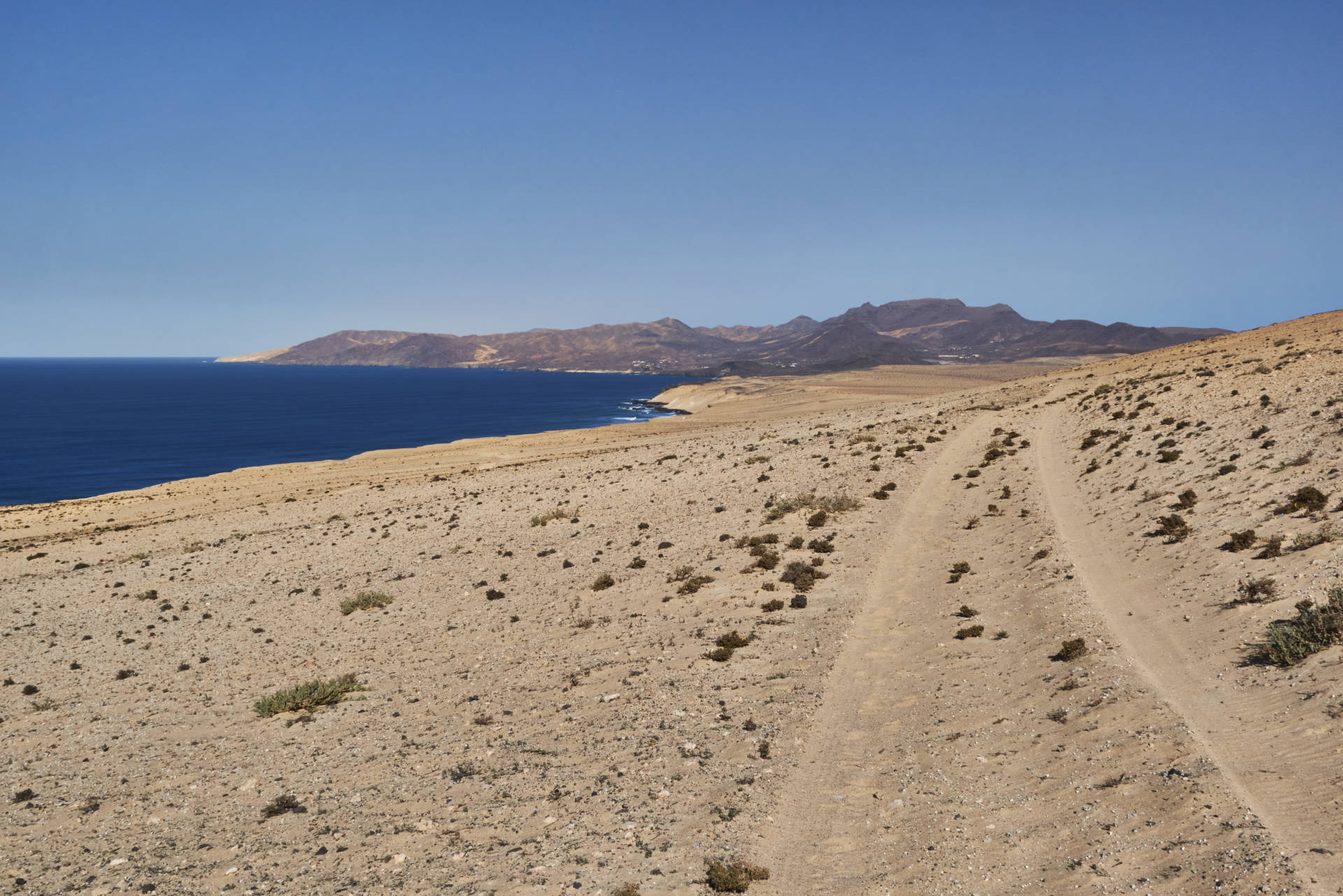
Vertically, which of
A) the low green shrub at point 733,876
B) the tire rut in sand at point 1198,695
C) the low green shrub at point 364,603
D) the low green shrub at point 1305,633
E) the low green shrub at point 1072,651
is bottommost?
the low green shrub at point 364,603

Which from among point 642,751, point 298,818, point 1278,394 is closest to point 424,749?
point 298,818

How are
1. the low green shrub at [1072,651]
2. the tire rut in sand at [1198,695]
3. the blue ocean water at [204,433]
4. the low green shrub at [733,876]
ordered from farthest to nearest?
the blue ocean water at [204,433] < the low green shrub at [1072,651] < the low green shrub at [733,876] < the tire rut in sand at [1198,695]

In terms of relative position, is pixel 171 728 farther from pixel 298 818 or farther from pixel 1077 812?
pixel 1077 812

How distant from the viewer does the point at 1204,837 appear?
902cm

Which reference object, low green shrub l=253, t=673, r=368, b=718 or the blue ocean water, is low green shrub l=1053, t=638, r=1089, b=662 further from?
the blue ocean water

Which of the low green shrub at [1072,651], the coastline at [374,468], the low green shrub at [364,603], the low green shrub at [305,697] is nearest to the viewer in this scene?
the low green shrub at [1072,651]

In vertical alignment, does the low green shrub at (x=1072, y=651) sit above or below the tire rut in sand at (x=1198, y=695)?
below

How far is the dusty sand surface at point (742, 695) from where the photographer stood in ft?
Answer: 32.9

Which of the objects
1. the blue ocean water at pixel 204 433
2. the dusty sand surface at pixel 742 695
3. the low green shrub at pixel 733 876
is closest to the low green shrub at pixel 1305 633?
the dusty sand surface at pixel 742 695

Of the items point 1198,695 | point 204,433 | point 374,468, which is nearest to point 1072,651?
point 1198,695

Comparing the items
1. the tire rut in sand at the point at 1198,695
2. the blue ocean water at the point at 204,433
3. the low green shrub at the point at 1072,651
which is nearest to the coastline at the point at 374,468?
the blue ocean water at the point at 204,433

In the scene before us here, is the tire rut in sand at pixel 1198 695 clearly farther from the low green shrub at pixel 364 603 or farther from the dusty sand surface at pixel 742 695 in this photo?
the low green shrub at pixel 364 603

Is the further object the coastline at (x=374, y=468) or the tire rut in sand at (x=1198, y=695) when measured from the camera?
the coastline at (x=374, y=468)

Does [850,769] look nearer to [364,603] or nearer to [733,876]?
[733,876]
